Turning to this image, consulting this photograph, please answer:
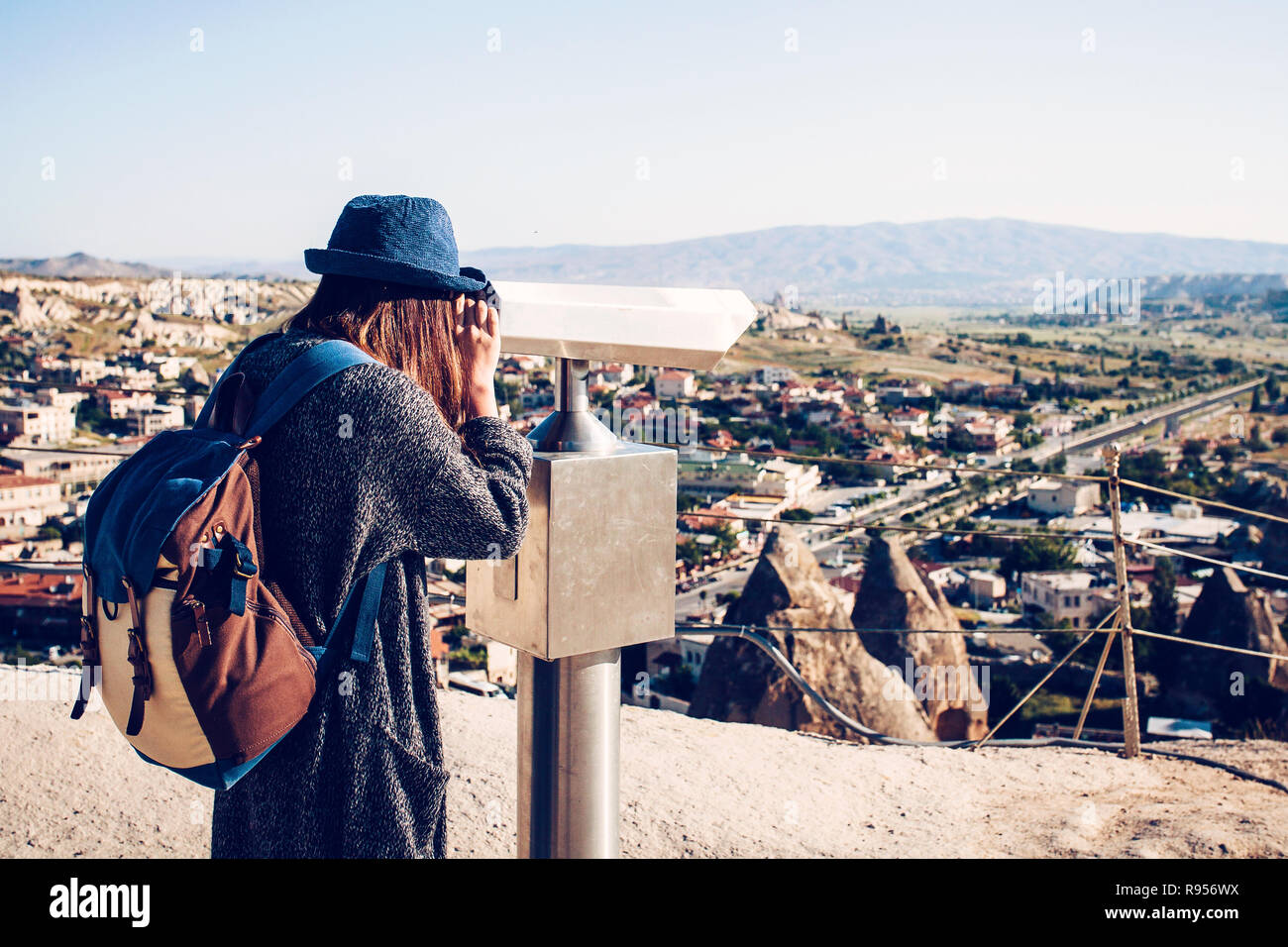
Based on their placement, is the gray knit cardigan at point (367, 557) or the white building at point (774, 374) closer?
the gray knit cardigan at point (367, 557)

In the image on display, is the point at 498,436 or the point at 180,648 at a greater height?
the point at 498,436

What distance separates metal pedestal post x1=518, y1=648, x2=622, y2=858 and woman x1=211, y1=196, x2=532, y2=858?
14cm

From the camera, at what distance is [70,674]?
3.19m

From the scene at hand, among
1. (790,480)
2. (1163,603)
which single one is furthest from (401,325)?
(790,480)

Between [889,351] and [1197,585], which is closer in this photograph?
→ [1197,585]

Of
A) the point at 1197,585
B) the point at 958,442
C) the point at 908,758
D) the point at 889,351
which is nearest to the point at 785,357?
the point at 889,351

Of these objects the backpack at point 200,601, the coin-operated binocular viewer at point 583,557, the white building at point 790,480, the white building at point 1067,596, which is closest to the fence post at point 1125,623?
the coin-operated binocular viewer at point 583,557

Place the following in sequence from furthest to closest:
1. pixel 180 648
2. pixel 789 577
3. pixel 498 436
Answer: pixel 789 577 < pixel 498 436 < pixel 180 648

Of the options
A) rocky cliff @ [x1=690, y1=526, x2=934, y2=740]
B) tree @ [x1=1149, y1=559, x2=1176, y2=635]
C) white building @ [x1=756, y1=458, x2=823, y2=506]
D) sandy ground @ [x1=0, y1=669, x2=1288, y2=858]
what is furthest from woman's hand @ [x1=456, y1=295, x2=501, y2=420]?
white building @ [x1=756, y1=458, x2=823, y2=506]

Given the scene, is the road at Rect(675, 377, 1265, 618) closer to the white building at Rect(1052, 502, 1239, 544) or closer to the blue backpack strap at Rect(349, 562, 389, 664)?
the white building at Rect(1052, 502, 1239, 544)

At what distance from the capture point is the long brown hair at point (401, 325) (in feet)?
4.06

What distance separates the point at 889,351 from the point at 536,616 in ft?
164

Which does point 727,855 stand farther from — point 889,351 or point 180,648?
point 889,351

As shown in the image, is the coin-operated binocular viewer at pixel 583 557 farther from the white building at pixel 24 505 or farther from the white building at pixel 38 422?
the white building at pixel 38 422
